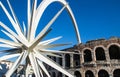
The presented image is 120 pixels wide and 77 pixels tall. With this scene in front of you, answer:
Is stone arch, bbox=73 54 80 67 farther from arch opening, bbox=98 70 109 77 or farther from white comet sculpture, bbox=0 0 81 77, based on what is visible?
white comet sculpture, bbox=0 0 81 77

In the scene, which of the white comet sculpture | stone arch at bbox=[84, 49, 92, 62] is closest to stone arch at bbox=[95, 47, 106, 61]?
stone arch at bbox=[84, 49, 92, 62]

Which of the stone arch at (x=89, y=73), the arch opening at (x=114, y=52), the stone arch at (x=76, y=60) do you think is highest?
the arch opening at (x=114, y=52)

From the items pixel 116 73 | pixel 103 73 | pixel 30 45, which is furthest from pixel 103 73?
pixel 30 45

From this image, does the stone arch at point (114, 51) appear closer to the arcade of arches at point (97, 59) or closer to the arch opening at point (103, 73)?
the arcade of arches at point (97, 59)

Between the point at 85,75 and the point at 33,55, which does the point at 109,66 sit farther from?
the point at 33,55

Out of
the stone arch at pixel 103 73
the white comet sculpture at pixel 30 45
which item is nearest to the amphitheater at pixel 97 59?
the stone arch at pixel 103 73

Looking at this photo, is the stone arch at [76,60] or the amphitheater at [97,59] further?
the stone arch at [76,60]

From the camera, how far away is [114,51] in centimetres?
3450

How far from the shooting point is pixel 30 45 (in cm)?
1620

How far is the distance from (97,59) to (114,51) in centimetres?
357

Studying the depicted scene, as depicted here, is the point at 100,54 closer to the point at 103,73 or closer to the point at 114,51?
the point at 114,51

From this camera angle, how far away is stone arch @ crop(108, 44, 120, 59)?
109 ft

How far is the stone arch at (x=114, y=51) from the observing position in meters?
33.3

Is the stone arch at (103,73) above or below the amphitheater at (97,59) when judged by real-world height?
below
